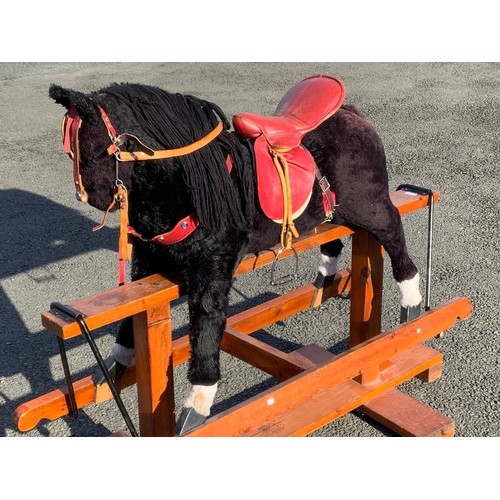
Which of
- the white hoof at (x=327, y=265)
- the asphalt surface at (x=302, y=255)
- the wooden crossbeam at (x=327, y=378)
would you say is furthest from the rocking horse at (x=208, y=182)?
the asphalt surface at (x=302, y=255)

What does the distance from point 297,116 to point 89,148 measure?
30.4 inches

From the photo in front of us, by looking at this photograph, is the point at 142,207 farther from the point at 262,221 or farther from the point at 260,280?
the point at 260,280

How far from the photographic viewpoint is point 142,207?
2467mm

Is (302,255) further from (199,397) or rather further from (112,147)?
(112,147)

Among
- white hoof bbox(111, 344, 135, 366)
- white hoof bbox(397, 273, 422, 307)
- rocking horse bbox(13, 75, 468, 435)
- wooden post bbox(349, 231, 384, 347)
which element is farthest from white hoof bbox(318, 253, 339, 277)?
white hoof bbox(111, 344, 135, 366)

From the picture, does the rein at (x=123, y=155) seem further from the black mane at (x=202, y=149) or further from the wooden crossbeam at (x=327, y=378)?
the wooden crossbeam at (x=327, y=378)

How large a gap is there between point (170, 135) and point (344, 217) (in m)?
0.83

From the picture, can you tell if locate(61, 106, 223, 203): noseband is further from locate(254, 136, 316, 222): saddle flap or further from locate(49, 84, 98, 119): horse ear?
locate(254, 136, 316, 222): saddle flap

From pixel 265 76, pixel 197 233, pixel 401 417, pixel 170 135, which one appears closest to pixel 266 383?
pixel 401 417

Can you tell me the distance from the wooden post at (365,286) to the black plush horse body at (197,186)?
35 centimetres

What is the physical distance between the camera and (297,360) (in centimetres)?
319

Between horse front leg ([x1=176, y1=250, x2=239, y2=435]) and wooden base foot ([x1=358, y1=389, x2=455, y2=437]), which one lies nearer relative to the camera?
horse front leg ([x1=176, y1=250, x2=239, y2=435])

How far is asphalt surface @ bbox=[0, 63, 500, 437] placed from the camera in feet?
11.0

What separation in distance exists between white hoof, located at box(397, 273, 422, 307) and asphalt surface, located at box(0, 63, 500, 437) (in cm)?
36
